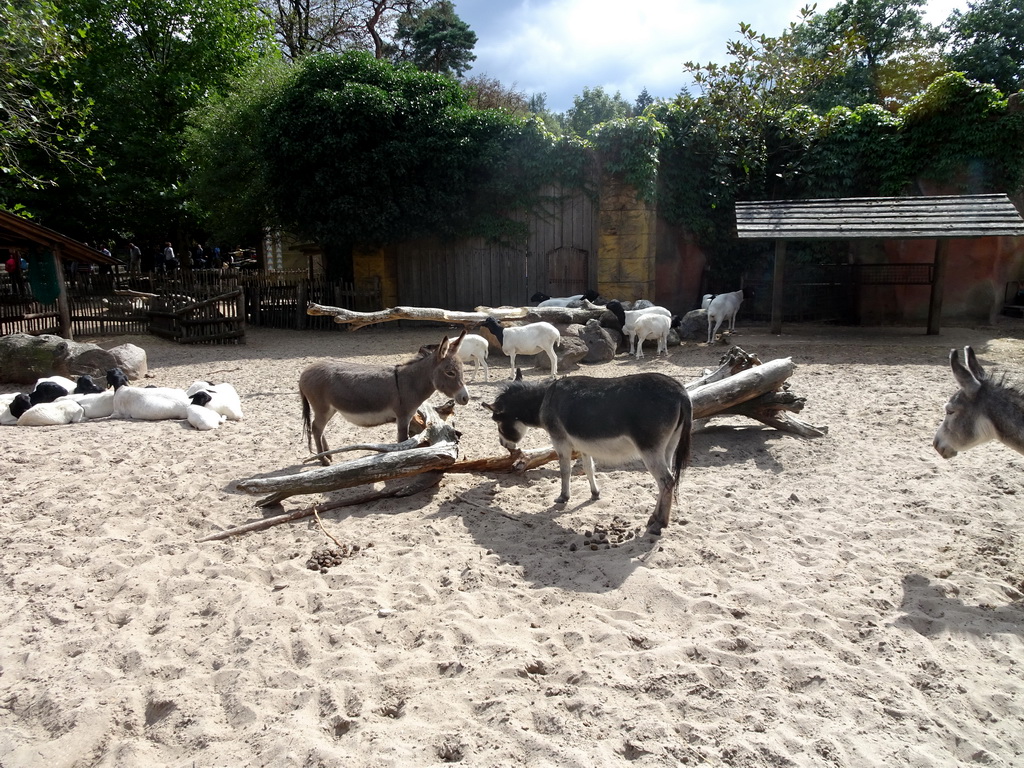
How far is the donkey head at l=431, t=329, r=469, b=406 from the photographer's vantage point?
5.86 meters

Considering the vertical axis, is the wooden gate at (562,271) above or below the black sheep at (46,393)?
above

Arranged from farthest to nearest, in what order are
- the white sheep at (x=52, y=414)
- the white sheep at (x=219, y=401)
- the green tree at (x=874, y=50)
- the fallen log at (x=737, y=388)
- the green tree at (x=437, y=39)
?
the green tree at (x=437, y=39) < the green tree at (x=874, y=50) < the white sheep at (x=219, y=401) < the white sheep at (x=52, y=414) < the fallen log at (x=737, y=388)

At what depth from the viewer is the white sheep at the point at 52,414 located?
25.2 ft

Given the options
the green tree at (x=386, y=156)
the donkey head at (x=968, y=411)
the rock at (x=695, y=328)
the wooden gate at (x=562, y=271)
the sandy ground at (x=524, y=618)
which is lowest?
the sandy ground at (x=524, y=618)

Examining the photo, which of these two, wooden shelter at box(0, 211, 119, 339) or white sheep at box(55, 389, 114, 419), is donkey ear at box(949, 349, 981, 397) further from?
wooden shelter at box(0, 211, 119, 339)

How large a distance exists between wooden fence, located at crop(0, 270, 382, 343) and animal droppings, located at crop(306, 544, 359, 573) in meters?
11.1

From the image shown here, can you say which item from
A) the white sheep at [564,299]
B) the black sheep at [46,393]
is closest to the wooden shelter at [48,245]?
the black sheep at [46,393]

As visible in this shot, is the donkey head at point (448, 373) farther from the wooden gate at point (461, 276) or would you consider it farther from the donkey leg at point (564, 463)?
the wooden gate at point (461, 276)

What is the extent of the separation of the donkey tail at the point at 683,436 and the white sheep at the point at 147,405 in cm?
593

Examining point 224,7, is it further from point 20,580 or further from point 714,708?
point 714,708

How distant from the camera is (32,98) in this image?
1043 cm

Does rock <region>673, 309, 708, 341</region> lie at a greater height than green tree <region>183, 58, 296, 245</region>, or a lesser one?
lesser

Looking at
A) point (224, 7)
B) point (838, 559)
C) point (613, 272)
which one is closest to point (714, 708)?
point (838, 559)

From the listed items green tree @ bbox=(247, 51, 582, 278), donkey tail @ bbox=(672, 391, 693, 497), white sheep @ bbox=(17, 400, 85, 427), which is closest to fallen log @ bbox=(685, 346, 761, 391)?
donkey tail @ bbox=(672, 391, 693, 497)
